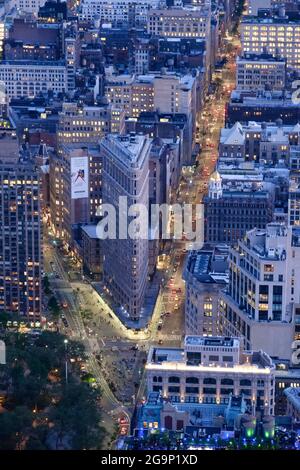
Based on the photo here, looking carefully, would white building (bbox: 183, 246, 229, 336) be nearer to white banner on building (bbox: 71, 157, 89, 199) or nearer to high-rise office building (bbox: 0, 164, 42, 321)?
high-rise office building (bbox: 0, 164, 42, 321)

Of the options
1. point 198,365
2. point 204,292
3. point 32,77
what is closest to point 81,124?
point 204,292

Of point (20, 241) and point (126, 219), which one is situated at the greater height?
point (126, 219)

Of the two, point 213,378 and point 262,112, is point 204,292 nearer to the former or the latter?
point 213,378

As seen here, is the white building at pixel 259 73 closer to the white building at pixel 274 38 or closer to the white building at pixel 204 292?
the white building at pixel 274 38

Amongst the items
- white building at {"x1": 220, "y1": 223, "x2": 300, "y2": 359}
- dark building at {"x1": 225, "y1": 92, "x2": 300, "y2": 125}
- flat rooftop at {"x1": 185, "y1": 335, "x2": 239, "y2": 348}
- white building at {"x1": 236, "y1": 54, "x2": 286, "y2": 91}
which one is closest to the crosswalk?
Answer: white building at {"x1": 220, "y1": 223, "x2": 300, "y2": 359}

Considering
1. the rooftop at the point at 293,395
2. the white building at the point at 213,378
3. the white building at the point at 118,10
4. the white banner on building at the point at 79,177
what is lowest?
the rooftop at the point at 293,395

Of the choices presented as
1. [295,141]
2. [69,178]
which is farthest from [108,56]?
[69,178]

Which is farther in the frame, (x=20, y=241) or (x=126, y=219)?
(x=126, y=219)

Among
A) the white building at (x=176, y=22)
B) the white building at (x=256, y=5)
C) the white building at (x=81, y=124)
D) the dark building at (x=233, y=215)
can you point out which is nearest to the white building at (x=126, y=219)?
the dark building at (x=233, y=215)
